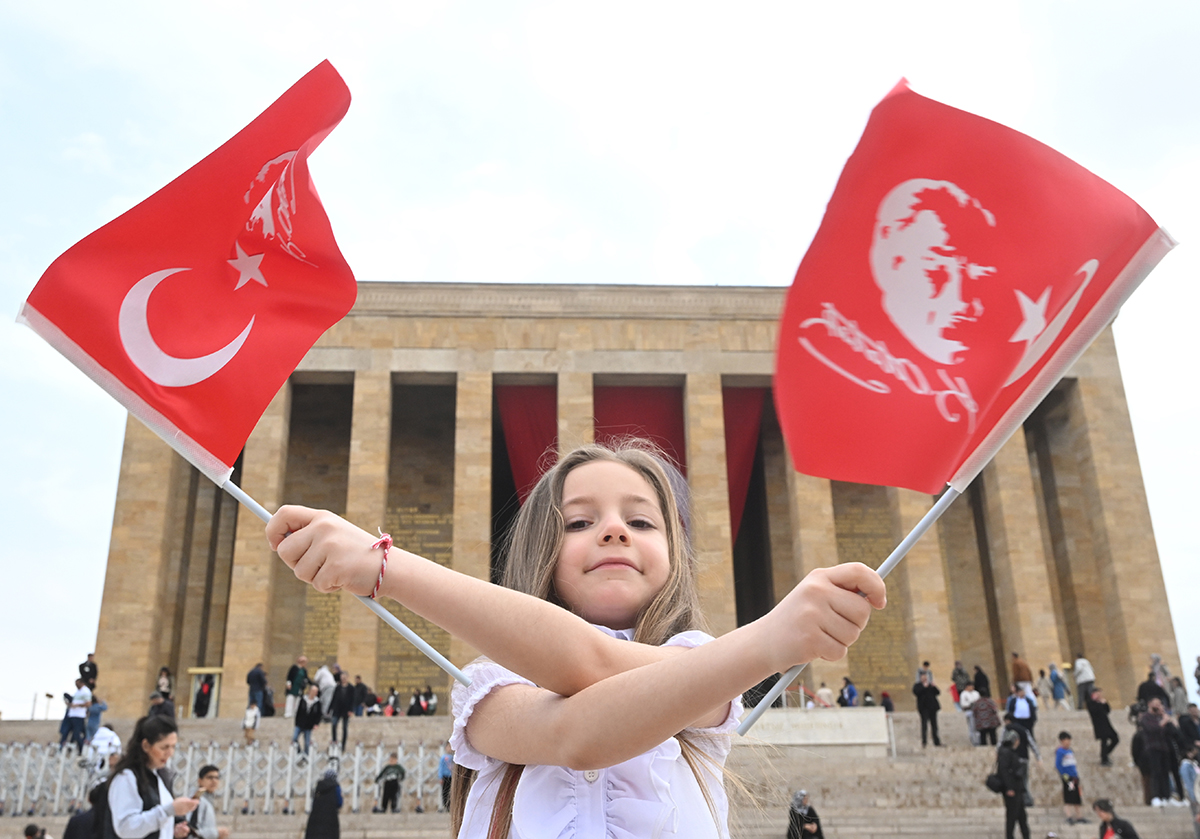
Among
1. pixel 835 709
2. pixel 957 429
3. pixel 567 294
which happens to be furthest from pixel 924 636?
pixel 957 429

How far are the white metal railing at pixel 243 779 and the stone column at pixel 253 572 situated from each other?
25.6 ft

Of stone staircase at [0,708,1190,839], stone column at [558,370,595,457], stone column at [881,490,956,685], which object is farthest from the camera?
→ stone column at [558,370,595,457]

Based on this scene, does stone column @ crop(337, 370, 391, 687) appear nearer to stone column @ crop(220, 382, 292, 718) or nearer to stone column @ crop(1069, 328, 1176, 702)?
stone column @ crop(220, 382, 292, 718)

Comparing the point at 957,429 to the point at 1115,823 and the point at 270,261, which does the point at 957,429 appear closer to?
the point at 270,261

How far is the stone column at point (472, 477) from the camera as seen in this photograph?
22.9 m

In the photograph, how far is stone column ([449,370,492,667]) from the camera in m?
22.9

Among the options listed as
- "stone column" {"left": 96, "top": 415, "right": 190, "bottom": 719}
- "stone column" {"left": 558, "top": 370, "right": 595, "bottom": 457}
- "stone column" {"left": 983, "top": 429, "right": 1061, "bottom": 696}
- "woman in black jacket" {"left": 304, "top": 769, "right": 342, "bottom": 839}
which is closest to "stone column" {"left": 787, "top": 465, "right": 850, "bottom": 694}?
"stone column" {"left": 983, "top": 429, "right": 1061, "bottom": 696}

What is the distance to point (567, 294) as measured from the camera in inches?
991

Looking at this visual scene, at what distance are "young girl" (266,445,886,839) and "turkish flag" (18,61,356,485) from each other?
70 cm

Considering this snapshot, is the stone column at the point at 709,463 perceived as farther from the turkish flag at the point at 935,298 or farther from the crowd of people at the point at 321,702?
the turkish flag at the point at 935,298

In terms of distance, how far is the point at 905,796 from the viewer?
12.6 metres

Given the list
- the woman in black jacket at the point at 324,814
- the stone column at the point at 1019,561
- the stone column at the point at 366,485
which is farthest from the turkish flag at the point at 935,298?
the stone column at the point at 1019,561

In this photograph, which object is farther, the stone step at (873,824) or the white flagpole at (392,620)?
the stone step at (873,824)

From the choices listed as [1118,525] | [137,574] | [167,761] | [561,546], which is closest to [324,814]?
[167,761]
